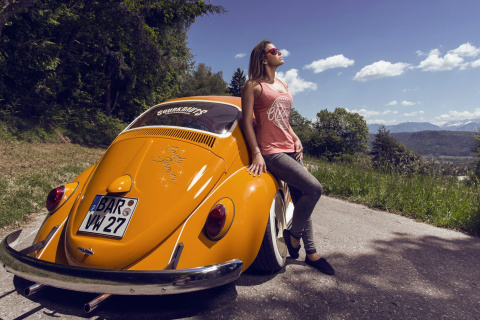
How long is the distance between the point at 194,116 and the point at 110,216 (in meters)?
→ 1.27

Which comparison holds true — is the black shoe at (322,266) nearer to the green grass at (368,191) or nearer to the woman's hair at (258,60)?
the woman's hair at (258,60)

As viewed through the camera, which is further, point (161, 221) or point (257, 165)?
point (257, 165)

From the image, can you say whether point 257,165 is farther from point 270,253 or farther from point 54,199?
point 54,199

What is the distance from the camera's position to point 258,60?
107 inches

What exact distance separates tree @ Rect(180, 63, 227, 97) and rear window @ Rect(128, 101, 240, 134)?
1929 inches

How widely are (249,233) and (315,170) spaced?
5.80 metres

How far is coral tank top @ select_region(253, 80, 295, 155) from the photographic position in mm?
2619

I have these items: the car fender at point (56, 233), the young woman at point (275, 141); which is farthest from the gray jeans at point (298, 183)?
the car fender at point (56, 233)

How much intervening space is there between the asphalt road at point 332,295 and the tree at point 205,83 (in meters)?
50.0

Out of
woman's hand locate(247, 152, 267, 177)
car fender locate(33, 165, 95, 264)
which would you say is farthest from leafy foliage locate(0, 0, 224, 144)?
woman's hand locate(247, 152, 267, 177)

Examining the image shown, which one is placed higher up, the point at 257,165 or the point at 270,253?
the point at 257,165

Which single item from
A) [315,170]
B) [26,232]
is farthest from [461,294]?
[315,170]

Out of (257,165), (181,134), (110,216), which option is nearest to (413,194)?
(257,165)

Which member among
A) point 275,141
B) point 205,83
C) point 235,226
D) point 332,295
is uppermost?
point 205,83
